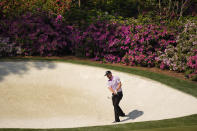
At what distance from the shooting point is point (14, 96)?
12930 millimetres

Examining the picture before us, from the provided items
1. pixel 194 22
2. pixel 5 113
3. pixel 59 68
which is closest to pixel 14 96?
pixel 5 113

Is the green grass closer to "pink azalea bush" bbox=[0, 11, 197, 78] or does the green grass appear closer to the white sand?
the white sand

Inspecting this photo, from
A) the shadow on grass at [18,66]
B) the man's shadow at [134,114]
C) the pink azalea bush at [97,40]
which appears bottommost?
the man's shadow at [134,114]

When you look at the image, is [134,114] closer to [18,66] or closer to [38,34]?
[18,66]

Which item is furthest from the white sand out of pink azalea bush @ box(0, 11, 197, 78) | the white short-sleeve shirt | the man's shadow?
pink azalea bush @ box(0, 11, 197, 78)

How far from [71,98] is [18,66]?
415 centimetres

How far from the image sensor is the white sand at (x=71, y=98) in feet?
34.6

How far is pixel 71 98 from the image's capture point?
12.8m

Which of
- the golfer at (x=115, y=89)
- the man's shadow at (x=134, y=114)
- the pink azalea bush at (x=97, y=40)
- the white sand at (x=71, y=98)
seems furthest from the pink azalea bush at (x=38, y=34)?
the golfer at (x=115, y=89)

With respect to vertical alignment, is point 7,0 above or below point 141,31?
above

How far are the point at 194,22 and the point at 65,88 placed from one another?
310 inches

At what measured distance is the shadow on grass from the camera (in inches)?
586

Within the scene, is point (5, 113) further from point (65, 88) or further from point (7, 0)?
point (7, 0)

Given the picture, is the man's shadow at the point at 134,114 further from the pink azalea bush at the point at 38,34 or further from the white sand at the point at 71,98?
the pink azalea bush at the point at 38,34
